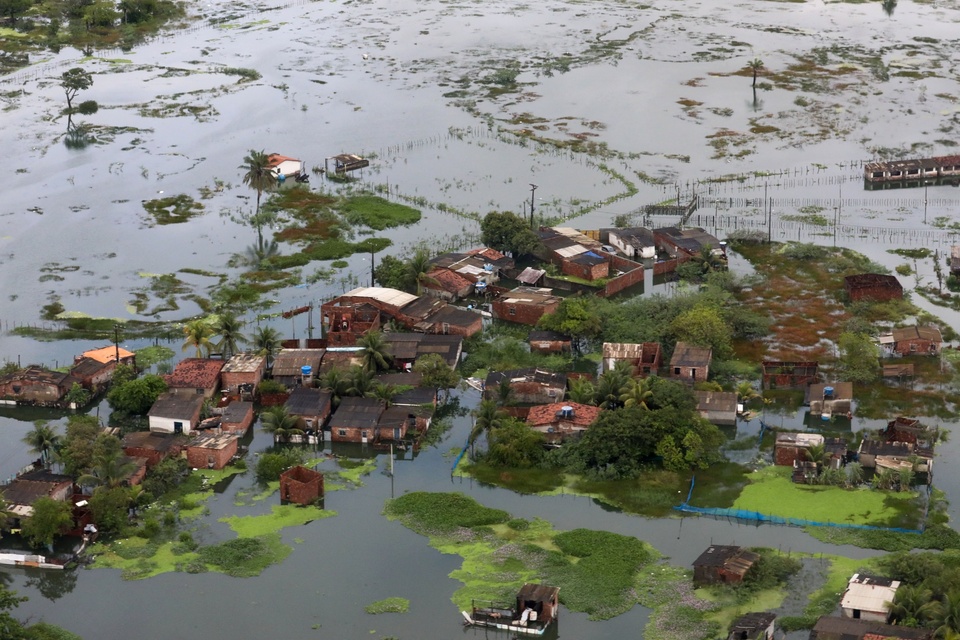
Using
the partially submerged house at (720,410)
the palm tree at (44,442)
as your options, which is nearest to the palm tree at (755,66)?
the partially submerged house at (720,410)

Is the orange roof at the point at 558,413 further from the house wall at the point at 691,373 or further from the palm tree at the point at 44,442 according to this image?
the palm tree at the point at 44,442

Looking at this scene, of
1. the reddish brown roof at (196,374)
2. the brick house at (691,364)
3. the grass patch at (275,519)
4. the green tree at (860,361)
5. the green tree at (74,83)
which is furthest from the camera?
the green tree at (74,83)

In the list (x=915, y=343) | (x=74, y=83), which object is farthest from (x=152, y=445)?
(x=74, y=83)

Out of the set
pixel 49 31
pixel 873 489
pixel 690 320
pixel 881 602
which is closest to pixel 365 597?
pixel 881 602

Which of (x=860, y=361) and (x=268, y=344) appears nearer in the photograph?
(x=860, y=361)

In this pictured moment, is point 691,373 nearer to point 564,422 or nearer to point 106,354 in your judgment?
point 564,422

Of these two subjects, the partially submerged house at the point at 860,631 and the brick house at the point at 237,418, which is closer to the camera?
the partially submerged house at the point at 860,631

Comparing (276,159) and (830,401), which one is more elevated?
(276,159)
